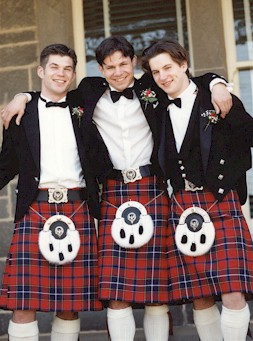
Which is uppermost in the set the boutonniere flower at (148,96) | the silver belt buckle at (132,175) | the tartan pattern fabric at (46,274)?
the boutonniere flower at (148,96)

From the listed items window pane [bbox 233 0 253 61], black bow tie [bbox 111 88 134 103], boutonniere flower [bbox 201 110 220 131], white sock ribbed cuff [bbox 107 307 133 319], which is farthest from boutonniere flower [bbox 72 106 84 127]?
window pane [bbox 233 0 253 61]

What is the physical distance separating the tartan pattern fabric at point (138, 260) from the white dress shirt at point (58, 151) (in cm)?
25

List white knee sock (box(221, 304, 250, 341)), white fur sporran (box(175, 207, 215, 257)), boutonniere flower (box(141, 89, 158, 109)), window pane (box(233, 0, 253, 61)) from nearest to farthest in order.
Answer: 1. white knee sock (box(221, 304, 250, 341))
2. white fur sporran (box(175, 207, 215, 257))
3. boutonniere flower (box(141, 89, 158, 109))
4. window pane (box(233, 0, 253, 61))

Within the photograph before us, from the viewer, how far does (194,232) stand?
9.78 feet

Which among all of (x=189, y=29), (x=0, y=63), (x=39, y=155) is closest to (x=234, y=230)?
(x=39, y=155)

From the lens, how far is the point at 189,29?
14.3 ft

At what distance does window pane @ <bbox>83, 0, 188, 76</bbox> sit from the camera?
4.48 meters

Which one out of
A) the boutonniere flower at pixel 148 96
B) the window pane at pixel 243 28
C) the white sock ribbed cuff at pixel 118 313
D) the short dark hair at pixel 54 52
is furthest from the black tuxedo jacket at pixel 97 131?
the window pane at pixel 243 28

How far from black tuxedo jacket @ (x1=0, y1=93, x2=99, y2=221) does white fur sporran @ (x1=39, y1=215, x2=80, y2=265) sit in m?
0.13

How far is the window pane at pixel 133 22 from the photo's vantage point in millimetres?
4477

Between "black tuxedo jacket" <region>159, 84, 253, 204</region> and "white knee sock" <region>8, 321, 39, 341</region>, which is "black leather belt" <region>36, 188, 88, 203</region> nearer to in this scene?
"black tuxedo jacket" <region>159, 84, 253, 204</region>

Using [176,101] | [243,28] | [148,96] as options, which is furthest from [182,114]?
[243,28]

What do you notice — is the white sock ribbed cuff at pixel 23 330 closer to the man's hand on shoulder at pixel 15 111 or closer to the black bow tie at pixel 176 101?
the man's hand on shoulder at pixel 15 111

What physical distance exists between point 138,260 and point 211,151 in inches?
24.2
